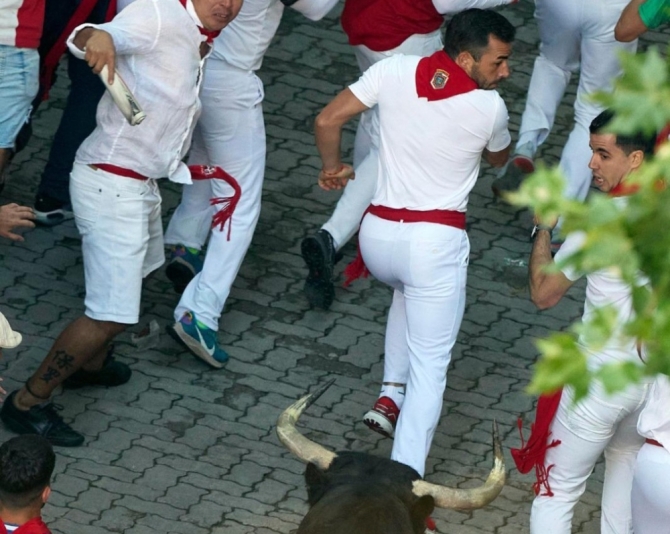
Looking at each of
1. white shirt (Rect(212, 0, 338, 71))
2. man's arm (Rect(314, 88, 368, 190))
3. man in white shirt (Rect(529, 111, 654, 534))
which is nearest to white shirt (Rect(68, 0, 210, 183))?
man's arm (Rect(314, 88, 368, 190))

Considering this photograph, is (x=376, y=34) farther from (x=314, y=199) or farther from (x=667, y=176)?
(x=667, y=176)

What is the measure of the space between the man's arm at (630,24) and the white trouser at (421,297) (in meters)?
1.42

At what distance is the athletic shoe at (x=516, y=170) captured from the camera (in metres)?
7.47

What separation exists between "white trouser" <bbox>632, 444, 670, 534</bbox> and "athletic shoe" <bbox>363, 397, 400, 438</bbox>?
5.40 feet

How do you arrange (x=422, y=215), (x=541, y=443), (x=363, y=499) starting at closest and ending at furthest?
(x=363, y=499)
(x=541, y=443)
(x=422, y=215)

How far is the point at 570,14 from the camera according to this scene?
7.01 meters

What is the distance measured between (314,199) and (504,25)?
9.59ft

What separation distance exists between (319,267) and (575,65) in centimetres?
197

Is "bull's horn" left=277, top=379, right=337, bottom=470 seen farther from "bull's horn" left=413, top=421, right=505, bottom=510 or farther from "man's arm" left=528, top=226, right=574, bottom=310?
"man's arm" left=528, top=226, right=574, bottom=310

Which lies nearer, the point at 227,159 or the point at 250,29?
the point at 250,29

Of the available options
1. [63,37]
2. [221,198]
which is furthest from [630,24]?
[63,37]

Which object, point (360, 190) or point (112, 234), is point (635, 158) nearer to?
point (112, 234)

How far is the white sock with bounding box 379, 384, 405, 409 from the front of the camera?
5.94 metres

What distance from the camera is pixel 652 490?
14.1 feet
